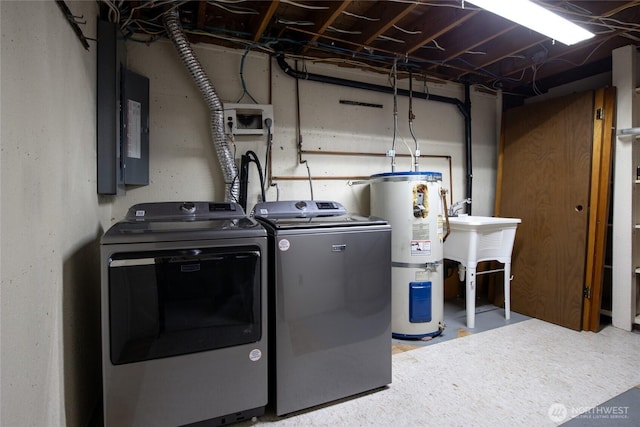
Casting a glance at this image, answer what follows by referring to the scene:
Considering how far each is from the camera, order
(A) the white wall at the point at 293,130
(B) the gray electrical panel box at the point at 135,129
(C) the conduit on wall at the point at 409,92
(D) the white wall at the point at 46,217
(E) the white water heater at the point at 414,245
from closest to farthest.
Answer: (D) the white wall at the point at 46,217 → (B) the gray electrical panel box at the point at 135,129 → (A) the white wall at the point at 293,130 → (E) the white water heater at the point at 414,245 → (C) the conduit on wall at the point at 409,92

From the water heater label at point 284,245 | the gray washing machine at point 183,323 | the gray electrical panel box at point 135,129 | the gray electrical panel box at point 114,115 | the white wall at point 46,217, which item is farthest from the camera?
the gray electrical panel box at point 135,129

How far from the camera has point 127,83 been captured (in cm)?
193

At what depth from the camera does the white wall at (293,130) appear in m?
2.25

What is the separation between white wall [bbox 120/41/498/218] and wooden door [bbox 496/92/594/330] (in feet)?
1.38

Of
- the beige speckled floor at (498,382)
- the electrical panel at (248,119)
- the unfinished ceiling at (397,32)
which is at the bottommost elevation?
the beige speckled floor at (498,382)

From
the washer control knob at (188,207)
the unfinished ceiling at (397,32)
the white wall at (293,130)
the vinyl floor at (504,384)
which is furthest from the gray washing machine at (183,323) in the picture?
the unfinished ceiling at (397,32)

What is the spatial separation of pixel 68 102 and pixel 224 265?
95cm

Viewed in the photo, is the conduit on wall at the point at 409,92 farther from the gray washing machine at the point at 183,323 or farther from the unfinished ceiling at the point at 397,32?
the gray washing machine at the point at 183,323

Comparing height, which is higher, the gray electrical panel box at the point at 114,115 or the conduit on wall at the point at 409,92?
the conduit on wall at the point at 409,92

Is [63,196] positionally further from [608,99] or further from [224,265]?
[608,99]

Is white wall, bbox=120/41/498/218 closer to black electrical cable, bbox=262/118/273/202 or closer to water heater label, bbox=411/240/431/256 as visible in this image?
black electrical cable, bbox=262/118/273/202

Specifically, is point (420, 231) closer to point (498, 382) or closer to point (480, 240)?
point (480, 240)

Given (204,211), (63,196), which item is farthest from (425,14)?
(63,196)

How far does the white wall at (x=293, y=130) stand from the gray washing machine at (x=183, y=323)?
2.67ft
